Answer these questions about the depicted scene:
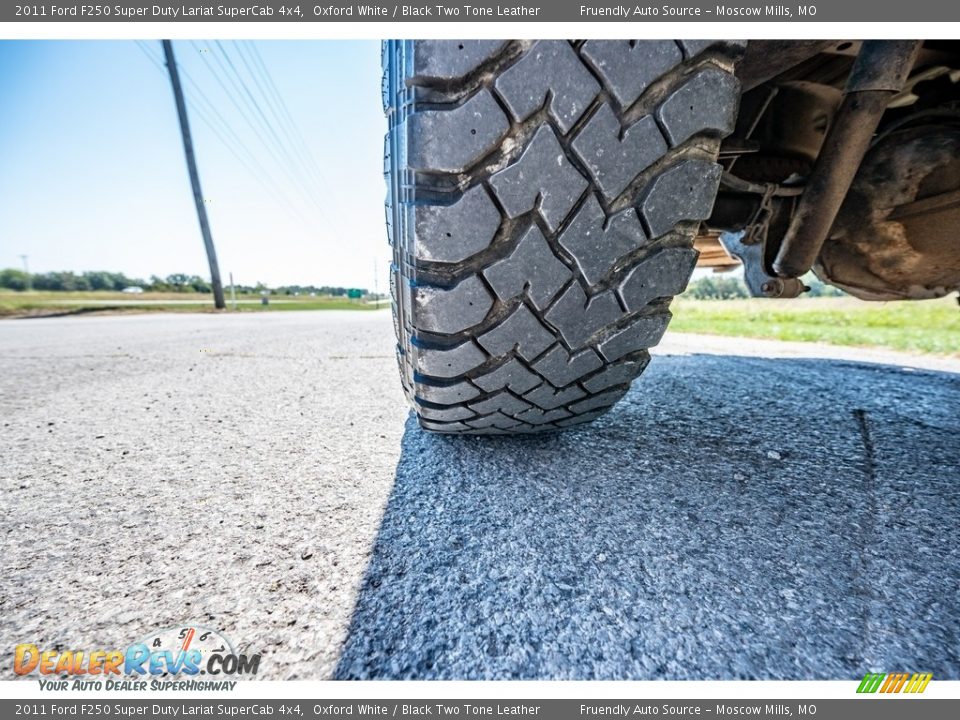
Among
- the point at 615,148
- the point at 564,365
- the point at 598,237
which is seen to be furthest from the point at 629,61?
the point at 564,365

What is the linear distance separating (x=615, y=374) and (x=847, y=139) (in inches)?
26.0

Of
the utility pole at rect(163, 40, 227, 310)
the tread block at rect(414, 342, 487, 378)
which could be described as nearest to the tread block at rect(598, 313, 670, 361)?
the tread block at rect(414, 342, 487, 378)

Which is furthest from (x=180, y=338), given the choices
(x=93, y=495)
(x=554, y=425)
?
(x=554, y=425)

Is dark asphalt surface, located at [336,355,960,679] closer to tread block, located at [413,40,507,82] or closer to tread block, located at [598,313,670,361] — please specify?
tread block, located at [598,313,670,361]

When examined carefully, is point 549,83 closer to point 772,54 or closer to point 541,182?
point 541,182

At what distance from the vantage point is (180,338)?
11.2ft

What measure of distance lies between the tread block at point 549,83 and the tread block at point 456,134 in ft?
0.09

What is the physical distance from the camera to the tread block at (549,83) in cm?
53

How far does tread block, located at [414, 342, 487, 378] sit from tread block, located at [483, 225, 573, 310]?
113 millimetres

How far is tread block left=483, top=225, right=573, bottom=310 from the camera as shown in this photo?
60 centimetres

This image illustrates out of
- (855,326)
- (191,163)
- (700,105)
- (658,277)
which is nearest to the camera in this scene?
(700,105)

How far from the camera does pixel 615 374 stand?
789mm

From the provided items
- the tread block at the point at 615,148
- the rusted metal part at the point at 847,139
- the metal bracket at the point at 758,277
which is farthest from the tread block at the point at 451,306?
the metal bracket at the point at 758,277

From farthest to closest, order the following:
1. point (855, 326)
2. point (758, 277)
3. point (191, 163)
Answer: point (191, 163) < point (855, 326) < point (758, 277)
